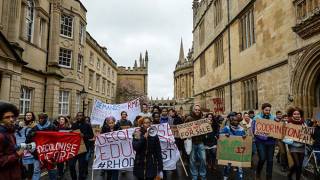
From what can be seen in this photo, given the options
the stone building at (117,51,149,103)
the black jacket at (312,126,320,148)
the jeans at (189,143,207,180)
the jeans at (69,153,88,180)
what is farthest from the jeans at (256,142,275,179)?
the stone building at (117,51,149,103)

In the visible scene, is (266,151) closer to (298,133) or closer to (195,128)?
(298,133)

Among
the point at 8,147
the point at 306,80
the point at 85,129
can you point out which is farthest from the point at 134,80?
the point at 8,147

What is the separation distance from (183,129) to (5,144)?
17.2 feet

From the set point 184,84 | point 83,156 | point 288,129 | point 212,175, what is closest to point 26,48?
point 83,156

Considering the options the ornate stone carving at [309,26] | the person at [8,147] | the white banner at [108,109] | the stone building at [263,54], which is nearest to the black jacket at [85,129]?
the white banner at [108,109]

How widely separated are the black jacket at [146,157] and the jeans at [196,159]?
2194 mm

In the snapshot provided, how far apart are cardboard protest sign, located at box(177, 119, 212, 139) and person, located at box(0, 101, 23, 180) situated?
195 inches

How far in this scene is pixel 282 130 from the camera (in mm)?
7352

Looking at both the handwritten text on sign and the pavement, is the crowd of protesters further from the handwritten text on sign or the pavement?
the pavement

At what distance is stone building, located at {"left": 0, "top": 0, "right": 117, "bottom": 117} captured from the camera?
1554cm

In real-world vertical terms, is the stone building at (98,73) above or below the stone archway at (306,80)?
above

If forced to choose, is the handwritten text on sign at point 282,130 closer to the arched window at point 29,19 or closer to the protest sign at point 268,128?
the protest sign at point 268,128

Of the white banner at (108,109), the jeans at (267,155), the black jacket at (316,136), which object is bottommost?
the jeans at (267,155)

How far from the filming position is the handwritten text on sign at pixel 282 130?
7176 mm
